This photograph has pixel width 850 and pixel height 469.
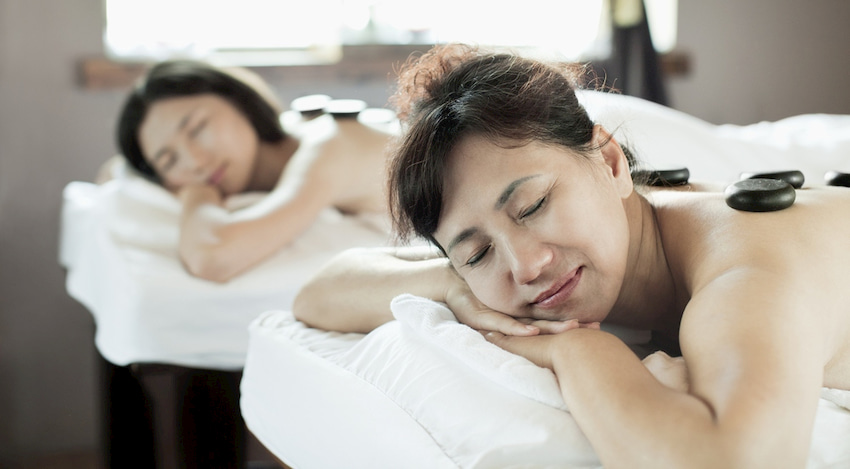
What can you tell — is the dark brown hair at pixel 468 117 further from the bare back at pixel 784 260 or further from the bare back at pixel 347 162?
the bare back at pixel 347 162

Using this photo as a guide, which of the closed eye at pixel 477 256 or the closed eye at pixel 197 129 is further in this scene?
the closed eye at pixel 197 129

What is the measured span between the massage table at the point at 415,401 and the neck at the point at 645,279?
28 millimetres

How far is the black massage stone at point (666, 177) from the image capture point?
3.58 feet

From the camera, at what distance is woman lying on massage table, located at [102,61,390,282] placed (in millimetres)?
1770

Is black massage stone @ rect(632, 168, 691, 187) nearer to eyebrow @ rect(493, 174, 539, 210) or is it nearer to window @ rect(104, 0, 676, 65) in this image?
eyebrow @ rect(493, 174, 539, 210)

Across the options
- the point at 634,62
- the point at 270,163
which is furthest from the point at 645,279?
the point at 634,62

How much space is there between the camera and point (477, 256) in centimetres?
86

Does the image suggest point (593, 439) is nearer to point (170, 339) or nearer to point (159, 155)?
point (170, 339)

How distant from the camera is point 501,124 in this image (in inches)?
33.4

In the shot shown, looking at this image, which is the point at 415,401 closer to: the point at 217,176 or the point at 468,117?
the point at 468,117

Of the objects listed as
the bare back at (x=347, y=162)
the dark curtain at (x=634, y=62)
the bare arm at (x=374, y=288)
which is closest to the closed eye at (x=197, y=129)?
the bare back at (x=347, y=162)

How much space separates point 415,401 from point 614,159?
366mm

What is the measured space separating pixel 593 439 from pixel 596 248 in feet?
0.80

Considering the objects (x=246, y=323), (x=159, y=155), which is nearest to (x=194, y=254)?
(x=246, y=323)
